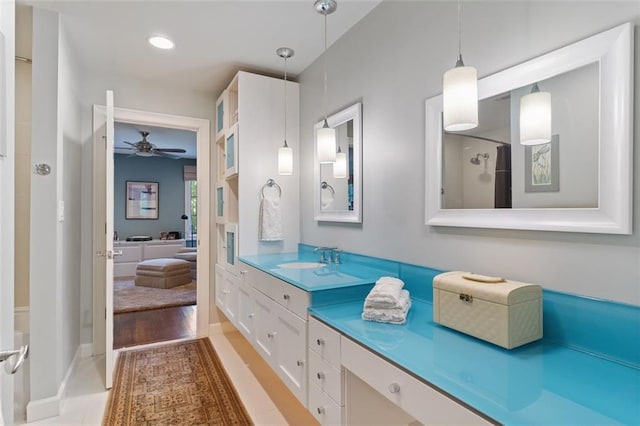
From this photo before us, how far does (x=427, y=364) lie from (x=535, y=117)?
3.07 feet

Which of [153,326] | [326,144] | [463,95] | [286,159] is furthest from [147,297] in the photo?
[463,95]

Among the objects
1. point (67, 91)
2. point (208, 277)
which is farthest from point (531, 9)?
point (208, 277)

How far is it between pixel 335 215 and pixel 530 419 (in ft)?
5.71

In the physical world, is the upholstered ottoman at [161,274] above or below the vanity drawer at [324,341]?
below

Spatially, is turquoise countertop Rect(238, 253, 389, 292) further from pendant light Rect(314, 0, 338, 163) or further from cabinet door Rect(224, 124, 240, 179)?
cabinet door Rect(224, 124, 240, 179)

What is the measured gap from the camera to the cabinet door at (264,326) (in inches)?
77.0

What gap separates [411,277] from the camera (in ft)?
5.57

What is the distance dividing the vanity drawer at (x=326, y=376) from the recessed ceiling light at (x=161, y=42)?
7.60ft

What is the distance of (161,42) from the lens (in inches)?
94.5

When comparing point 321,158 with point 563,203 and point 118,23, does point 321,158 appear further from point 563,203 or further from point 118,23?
point 118,23

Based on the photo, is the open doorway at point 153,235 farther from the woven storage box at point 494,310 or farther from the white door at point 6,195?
the woven storage box at point 494,310

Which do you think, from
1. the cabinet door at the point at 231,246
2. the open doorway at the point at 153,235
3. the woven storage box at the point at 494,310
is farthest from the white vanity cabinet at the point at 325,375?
the open doorway at the point at 153,235

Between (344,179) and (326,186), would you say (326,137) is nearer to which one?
(344,179)

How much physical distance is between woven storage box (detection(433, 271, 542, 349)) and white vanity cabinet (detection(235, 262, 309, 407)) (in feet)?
2.14
